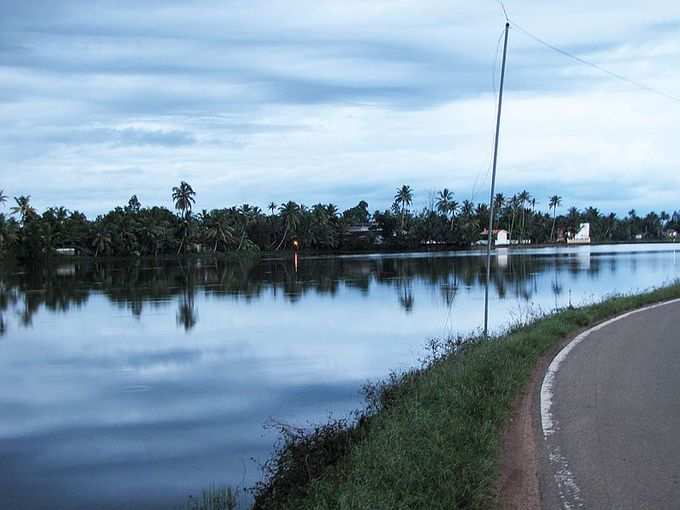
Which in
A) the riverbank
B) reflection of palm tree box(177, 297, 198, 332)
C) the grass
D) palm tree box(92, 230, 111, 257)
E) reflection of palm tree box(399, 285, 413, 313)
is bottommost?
the grass

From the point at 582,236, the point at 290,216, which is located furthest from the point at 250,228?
the point at 582,236

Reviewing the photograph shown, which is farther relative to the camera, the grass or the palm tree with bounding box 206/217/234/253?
the palm tree with bounding box 206/217/234/253

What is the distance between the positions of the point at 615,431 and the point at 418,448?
2350 millimetres

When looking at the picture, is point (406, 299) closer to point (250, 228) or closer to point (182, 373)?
point (182, 373)

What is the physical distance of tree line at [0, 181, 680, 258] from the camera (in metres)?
114

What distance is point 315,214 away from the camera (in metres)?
146

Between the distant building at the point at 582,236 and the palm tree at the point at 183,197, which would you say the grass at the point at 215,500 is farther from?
the distant building at the point at 582,236

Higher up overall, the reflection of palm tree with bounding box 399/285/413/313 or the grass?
the reflection of palm tree with bounding box 399/285/413/313

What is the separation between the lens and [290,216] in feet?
451

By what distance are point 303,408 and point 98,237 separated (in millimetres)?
106714

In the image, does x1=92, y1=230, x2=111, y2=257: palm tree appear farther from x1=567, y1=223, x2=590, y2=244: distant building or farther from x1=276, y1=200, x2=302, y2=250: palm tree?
x1=567, y1=223, x2=590, y2=244: distant building

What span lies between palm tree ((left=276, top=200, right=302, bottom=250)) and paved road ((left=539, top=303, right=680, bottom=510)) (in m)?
124

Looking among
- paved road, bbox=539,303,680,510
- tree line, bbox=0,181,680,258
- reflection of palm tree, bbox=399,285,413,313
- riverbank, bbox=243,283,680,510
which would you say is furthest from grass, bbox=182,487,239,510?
tree line, bbox=0,181,680,258

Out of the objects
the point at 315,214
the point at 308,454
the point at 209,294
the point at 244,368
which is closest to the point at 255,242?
the point at 315,214
